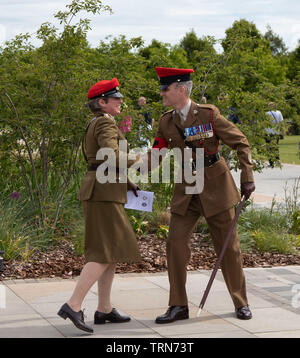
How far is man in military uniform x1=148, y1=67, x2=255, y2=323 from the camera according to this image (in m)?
5.95

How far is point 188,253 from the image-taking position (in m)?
6.06

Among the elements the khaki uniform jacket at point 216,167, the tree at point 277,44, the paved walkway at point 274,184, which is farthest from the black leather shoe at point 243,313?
the tree at point 277,44

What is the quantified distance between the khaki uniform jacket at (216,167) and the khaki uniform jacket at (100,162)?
557 mm

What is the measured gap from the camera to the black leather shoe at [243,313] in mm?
5895

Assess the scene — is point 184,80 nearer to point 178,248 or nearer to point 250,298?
point 178,248

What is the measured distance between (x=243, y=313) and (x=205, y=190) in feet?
3.33

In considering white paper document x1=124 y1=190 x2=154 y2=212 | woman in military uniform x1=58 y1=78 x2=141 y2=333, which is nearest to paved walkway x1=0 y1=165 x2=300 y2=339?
woman in military uniform x1=58 y1=78 x2=141 y2=333

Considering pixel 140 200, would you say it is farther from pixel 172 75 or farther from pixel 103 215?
pixel 172 75

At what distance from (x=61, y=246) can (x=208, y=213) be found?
300 cm

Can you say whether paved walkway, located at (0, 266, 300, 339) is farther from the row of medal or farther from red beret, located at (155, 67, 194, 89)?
red beret, located at (155, 67, 194, 89)

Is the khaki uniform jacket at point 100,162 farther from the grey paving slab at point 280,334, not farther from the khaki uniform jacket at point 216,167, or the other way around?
the grey paving slab at point 280,334

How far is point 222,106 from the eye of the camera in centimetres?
1002

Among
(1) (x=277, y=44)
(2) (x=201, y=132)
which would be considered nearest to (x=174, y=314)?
(2) (x=201, y=132)

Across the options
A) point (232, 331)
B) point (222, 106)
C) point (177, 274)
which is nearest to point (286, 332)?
point (232, 331)
